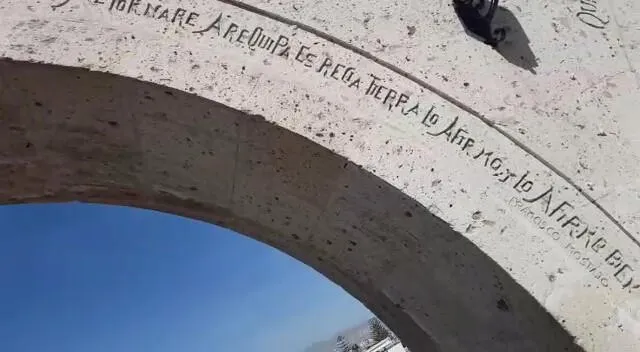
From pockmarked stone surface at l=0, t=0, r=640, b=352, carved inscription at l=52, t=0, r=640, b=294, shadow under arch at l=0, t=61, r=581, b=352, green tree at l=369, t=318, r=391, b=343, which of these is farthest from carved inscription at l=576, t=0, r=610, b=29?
green tree at l=369, t=318, r=391, b=343

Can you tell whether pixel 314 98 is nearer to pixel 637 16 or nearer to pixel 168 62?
pixel 168 62

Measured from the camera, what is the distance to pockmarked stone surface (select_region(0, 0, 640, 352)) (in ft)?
Result: 9.20

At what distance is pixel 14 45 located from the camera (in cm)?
274

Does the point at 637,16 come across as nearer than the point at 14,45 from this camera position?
No

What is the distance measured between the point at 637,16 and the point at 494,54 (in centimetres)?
83

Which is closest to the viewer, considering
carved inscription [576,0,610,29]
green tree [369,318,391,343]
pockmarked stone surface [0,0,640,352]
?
pockmarked stone surface [0,0,640,352]

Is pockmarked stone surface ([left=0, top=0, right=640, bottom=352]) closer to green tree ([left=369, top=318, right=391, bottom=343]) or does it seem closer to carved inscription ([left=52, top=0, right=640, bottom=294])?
carved inscription ([left=52, top=0, right=640, bottom=294])

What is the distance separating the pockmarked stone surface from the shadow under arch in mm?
11

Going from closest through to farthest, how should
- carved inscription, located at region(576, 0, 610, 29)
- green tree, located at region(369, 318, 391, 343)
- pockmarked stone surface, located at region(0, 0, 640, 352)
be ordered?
pockmarked stone surface, located at region(0, 0, 640, 352)
carved inscription, located at region(576, 0, 610, 29)
green tree, located at region(369, 318, 391, 343)

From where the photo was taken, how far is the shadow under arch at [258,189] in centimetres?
286

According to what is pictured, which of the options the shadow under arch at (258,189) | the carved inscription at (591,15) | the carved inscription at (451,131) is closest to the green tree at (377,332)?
the shadow under arch at (258,189)

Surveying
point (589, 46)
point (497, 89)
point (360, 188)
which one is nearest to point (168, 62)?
point (360, 188)

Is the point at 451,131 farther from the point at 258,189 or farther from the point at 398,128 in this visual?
the point at 258,189

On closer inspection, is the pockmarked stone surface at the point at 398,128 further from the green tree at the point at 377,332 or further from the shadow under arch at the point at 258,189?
the green tree at the point at 377,332
